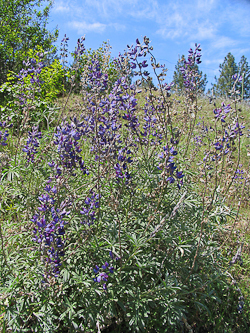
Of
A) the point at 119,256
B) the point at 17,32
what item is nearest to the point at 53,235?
the point at 119,256

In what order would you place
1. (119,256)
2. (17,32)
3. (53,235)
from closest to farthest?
(53,235) < (119,256) < (17,32)

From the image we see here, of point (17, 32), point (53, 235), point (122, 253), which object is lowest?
point (122, 253)

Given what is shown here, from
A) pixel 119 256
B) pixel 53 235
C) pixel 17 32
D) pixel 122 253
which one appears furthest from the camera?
pixel 17 32

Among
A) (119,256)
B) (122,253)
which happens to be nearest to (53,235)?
(119,256)

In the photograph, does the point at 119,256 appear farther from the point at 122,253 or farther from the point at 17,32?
the point at 17,32

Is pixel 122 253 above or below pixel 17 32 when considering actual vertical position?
below

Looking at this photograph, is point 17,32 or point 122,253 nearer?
point 122,253

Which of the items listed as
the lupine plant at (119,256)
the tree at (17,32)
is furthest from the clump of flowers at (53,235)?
the tree at (17,32)

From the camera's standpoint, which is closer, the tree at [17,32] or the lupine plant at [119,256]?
the lupine plant at [119,256]

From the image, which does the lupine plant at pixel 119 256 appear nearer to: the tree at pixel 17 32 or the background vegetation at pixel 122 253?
the background vegetation at pixel 122 253

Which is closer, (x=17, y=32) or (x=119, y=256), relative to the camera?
(x=119, y=256)

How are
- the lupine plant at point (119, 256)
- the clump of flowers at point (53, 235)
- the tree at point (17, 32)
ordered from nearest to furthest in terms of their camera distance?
the clump of flowers at point (53, 235), the lupine plant at point (119, 256), the tree at point (17, 32)

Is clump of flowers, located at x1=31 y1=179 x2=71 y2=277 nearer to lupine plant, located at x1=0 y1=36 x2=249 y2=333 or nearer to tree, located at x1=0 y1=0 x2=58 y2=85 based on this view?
lupine plant, located at x1=0 y1=36 x2=249 y2=333

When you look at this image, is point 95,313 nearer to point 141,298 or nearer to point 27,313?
point 141,298
